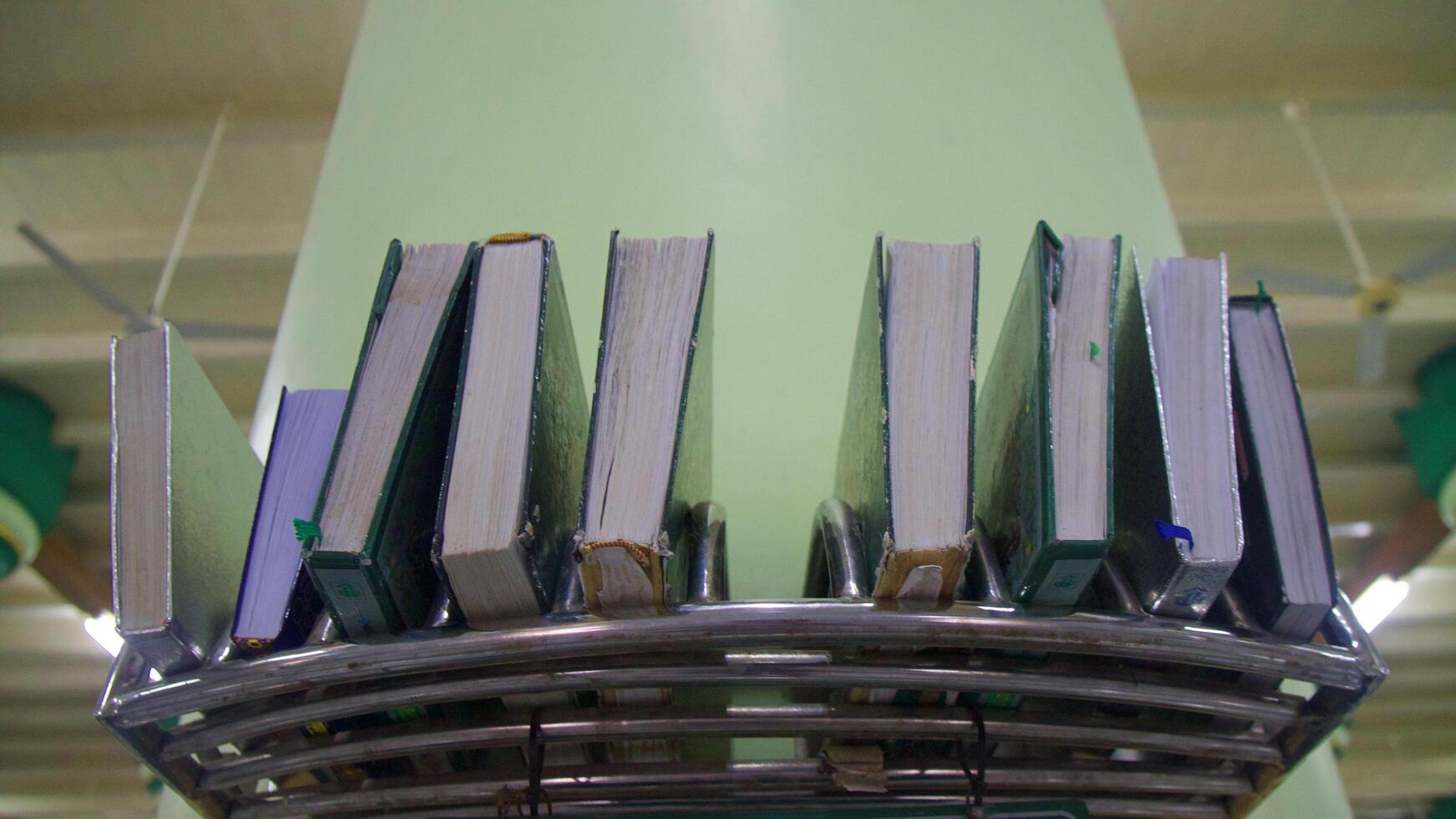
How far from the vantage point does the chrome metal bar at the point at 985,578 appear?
438 millimetres

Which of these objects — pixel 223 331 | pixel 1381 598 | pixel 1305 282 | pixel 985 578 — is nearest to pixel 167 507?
pixel 985 578

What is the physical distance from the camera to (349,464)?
1.39 feet

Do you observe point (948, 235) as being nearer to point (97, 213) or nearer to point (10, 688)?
point (97, 213)

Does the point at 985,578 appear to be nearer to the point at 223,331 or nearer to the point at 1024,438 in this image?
the point at 1024,438

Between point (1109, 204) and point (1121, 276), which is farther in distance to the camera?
point (1109, 204)

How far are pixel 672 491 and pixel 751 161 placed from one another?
1.73ft

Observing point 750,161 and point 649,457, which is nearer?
point 649,457

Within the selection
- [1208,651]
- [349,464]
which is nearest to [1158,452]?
[1208,651]

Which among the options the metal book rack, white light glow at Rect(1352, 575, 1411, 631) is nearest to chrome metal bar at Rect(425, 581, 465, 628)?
the metal book rack

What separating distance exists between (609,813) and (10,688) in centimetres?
843

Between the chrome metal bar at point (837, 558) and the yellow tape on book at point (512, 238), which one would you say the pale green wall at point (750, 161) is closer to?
the chrome metal bar at point (837, 558)

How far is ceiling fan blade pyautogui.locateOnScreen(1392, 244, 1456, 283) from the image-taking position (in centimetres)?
413

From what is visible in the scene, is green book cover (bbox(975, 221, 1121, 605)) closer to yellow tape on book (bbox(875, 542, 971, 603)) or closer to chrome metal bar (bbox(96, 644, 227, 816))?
yellow tape on book (bbox(875, 542, 971, 603))

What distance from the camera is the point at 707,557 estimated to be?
19.5 inches
